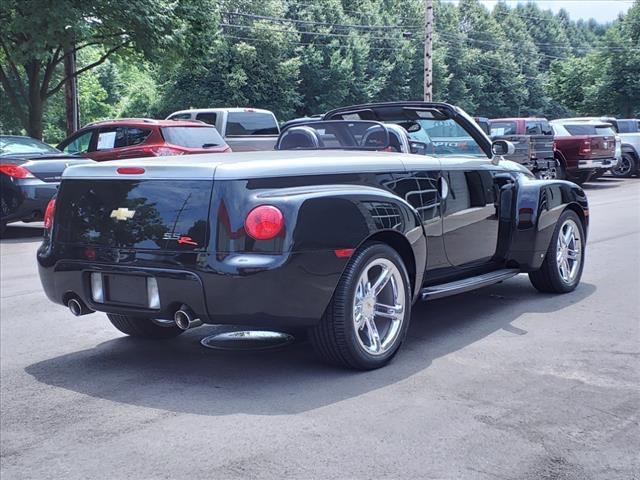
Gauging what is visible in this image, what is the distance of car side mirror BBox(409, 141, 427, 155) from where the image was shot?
5.82 meters

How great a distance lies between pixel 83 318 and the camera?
21.0 ft

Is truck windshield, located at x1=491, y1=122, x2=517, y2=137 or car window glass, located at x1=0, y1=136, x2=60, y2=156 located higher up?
car window glass, located at x1=0, y1=136, x2=60, y2=156

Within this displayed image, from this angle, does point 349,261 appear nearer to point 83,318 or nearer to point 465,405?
point 465,405

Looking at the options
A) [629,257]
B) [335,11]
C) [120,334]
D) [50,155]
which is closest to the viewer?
[120,334]

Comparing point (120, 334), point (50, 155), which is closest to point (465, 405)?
point (120, 334)

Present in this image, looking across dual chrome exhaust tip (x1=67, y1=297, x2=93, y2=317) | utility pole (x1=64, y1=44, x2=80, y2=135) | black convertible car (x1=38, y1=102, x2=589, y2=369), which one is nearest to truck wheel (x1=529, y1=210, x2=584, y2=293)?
black convertible car (x1=38, y1=102, x2=589, y2=369)

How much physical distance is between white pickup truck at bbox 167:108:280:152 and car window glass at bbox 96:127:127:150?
4.39 m

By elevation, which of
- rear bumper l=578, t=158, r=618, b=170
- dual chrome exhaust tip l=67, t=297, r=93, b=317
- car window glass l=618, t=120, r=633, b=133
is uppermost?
car window glass l=618, t=120, r=633, b=133

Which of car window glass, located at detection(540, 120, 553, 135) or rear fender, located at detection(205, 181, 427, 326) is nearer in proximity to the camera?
rear fender, located at detection(205, 181, 427, 326)

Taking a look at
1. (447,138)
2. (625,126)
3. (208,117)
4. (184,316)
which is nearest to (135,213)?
(184,316)

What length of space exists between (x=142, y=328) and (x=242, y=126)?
14176 millimetres

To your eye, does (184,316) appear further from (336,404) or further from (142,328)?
(142,328)

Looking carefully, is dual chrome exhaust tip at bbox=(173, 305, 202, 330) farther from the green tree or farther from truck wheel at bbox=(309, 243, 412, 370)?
the green tree

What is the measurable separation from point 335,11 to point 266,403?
168 feet
